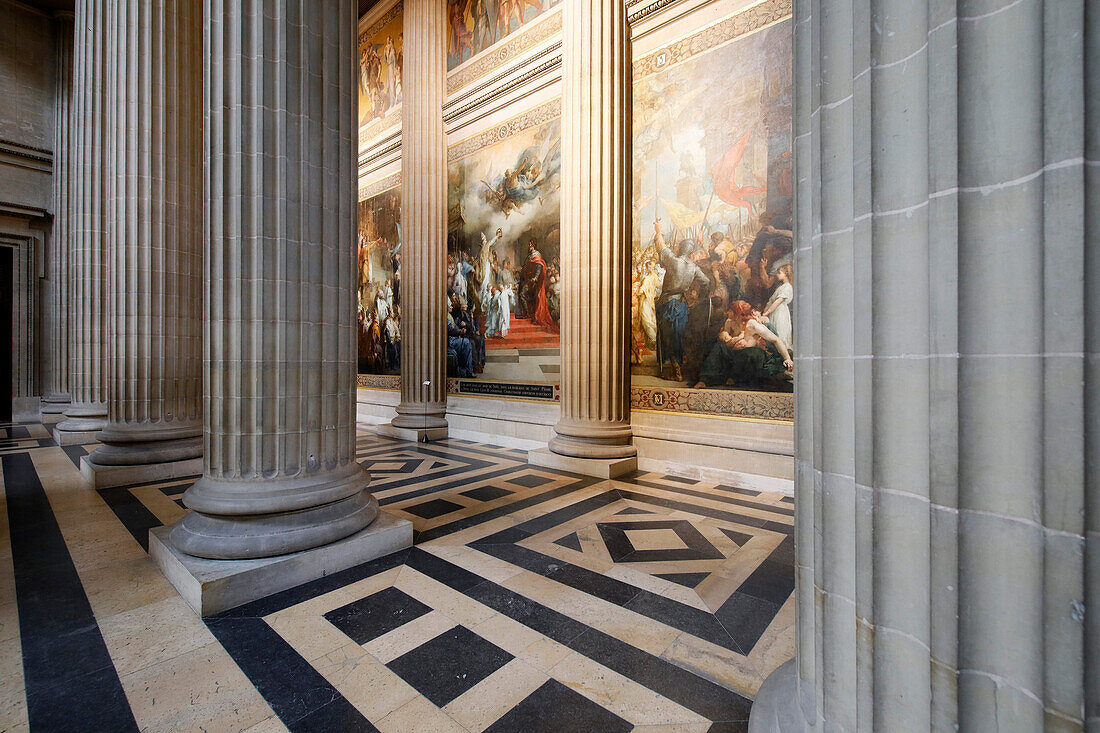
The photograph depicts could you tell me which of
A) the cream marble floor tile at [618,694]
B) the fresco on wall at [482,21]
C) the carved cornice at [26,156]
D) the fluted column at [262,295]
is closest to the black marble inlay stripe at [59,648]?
the fluted column at [262,295]

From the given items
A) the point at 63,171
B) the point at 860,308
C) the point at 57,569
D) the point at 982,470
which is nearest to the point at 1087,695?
the point at 982,470

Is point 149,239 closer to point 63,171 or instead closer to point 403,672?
point 403,672

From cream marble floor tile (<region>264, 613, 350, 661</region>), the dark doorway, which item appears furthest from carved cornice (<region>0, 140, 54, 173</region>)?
cream marble floor tile (<region>264, 613, 350, 661</region>)

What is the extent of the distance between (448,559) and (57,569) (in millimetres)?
2764

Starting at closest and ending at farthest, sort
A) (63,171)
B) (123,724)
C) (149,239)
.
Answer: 1. (123,724)
2. (149,239)
3. (63,171)

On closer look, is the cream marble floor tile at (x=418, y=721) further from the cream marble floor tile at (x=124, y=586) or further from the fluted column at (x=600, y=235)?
the fluted column at (x=600, y=235)

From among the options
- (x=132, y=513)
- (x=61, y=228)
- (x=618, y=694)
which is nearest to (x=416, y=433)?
(x=132, y=513)

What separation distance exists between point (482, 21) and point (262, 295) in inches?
340

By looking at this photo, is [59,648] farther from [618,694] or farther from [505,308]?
[505,308]

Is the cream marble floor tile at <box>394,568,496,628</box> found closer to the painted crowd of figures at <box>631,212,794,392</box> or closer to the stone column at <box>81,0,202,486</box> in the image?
the painted crowd of figures at <box>631,212,794,392</box>

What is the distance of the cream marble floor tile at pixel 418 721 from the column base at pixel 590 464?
4381mm

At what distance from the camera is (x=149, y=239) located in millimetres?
6078

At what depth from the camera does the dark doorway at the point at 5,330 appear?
42.9 feet

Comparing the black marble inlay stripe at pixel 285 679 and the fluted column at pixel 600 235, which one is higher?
the fluted column at pixel 600 235
